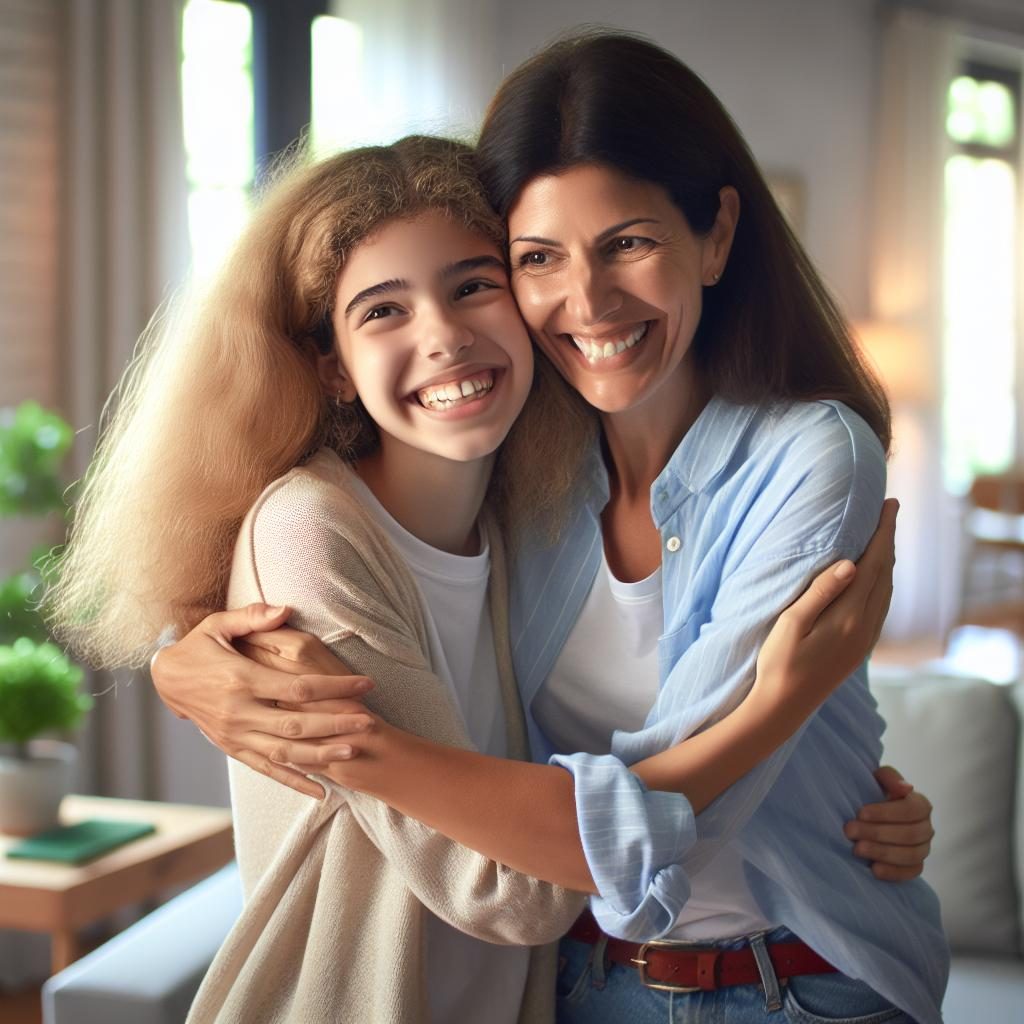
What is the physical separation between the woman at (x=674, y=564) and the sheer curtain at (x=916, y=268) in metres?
5.40

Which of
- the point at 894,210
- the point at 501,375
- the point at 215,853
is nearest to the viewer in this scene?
the point at 501,375

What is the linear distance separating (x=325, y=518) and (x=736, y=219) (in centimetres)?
56

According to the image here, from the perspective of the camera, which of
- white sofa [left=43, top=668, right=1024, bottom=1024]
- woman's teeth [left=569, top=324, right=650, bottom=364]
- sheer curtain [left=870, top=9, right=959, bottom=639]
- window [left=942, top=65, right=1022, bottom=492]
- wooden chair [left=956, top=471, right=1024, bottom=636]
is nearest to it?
woman's teeth [left=569, top=324, right=650, bottom=364]

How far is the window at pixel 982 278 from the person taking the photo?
713 centimetres

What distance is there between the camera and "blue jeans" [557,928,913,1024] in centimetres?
129

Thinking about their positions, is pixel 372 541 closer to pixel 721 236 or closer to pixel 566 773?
pixel 566 773

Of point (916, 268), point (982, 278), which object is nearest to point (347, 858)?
point (916, 268)

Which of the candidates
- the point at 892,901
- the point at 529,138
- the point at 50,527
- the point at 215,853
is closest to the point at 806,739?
the point at 892,901

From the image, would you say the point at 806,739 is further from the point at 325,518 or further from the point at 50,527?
the point at 50,527

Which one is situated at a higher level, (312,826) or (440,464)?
(440,464)

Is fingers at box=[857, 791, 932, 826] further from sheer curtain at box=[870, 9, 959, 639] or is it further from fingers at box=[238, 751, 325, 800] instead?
sheer curtain at box=[870, 9, 959, 639]

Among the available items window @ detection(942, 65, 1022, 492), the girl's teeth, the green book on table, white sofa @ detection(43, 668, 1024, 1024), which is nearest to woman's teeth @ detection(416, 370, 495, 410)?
the girl's teeth

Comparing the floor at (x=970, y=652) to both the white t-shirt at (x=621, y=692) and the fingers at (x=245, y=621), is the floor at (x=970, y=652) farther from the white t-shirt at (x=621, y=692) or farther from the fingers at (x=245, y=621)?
the fingers at (x=245, y=621)

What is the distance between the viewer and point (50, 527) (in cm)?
322
